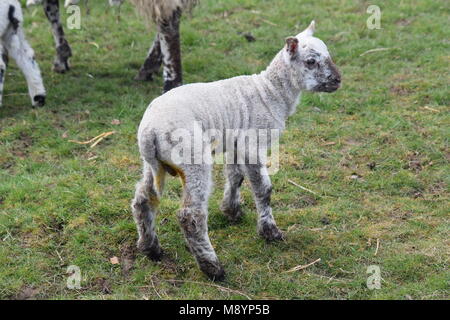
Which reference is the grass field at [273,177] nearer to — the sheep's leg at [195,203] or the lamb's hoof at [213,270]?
the lamb's hoof at [213,270]

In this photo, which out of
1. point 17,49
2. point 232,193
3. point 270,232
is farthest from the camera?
point 17,49

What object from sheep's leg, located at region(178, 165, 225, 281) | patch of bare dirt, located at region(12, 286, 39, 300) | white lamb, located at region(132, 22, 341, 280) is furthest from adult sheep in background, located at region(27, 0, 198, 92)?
patch of bare dirt, located at region(12, 286, 39, 300)

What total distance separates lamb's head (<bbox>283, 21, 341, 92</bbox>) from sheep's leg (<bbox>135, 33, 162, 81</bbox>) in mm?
3656

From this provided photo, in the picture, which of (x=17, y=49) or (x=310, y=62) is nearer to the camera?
(x=310, y=62)

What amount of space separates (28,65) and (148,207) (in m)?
3.69

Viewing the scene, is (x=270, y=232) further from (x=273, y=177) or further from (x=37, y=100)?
(x=37, y=100)

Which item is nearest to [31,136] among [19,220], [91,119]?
[91,119]

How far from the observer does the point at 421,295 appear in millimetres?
5043

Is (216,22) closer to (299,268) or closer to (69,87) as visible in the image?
(69,87)

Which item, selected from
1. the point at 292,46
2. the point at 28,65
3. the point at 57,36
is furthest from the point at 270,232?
the point at 57,36

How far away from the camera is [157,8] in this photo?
7.85m

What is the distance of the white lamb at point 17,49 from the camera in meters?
8.03

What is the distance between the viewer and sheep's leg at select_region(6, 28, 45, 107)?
8258 mm

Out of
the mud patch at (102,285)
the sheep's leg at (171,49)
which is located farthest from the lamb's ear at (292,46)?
the sheep's leg at (171,49)
